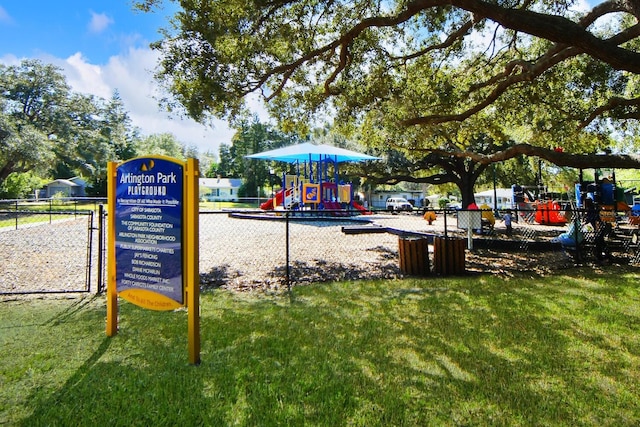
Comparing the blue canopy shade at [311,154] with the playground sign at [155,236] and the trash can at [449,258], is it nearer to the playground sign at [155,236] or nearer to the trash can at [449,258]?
the trash can at [449,258]

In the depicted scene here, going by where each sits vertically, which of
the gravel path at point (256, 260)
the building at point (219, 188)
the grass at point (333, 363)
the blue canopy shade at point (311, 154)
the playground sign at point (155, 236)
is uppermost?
the building at point (219, 188)

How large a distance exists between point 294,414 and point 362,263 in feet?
22.2

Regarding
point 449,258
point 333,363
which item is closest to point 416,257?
point 449,258

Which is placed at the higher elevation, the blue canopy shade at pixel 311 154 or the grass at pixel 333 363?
the blue canopy shade at pixel 311 154

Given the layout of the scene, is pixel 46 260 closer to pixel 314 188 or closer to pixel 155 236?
pixel 155 236

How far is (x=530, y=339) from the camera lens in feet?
14.4

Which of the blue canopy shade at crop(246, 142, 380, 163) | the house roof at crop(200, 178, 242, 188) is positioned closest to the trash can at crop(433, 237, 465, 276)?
the blue canopy shade at crop(246, 142, 380, 163)

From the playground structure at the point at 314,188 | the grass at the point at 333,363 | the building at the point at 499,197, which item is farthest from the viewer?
the building at the point at 499,197

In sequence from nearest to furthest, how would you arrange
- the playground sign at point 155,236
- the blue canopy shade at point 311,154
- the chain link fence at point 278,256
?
the playground sign at point 155,236 → the chain link fence at point 278,256 → the blue canopy shade at point 311,154

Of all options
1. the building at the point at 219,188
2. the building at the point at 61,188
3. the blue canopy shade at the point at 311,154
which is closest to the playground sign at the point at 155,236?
the blue canopy shade at the point at 311,154

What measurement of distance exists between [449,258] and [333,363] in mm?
5220

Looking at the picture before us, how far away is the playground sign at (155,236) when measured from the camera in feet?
12.9

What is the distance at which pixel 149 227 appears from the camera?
419cm

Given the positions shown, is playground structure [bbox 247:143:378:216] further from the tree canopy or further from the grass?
the tree canopy
